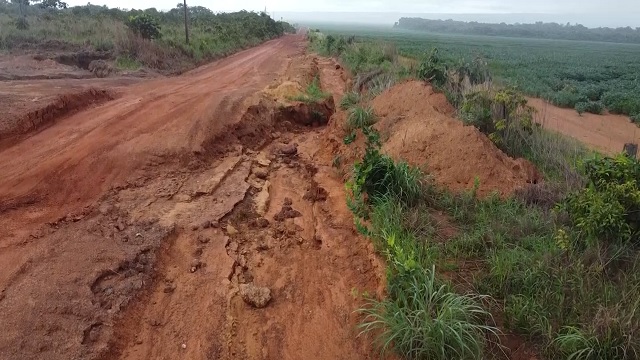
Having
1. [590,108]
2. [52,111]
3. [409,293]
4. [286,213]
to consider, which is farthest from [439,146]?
[590,108]

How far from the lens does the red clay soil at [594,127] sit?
1188 centimetres

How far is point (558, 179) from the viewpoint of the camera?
5.90 m

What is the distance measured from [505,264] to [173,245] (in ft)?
10.7

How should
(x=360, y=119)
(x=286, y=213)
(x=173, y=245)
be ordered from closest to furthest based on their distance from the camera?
(x=173, y=245), (x=286, y=213), (x=360, y=119)

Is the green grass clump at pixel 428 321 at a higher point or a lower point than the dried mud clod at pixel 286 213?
higher

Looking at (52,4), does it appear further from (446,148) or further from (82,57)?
(446,148)

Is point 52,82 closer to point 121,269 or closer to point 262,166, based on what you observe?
point 262,166

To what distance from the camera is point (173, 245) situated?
470 centimetres

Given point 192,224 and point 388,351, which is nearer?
point 388,351

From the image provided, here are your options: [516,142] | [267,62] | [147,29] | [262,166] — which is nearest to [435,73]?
[516,142]

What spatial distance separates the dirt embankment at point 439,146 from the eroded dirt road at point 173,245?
3.43ft

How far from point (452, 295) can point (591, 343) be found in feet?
2.96

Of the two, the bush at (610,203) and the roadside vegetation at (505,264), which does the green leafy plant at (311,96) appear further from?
the bush at (610,203)

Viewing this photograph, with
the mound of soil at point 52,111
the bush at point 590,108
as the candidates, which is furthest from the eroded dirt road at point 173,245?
Result: the bush at point 590,108
